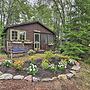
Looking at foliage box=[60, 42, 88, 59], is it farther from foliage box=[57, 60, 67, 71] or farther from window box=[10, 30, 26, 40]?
window box=[10, 30, 26, 40]

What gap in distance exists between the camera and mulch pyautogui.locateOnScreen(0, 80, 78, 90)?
6.32 meters

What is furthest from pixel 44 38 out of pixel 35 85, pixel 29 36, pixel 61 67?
pixel 35 85

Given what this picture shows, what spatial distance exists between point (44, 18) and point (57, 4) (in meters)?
9.59

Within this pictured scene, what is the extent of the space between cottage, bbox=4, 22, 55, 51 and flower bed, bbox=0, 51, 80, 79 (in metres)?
8.54

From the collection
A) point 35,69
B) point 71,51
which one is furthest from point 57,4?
point 35,69

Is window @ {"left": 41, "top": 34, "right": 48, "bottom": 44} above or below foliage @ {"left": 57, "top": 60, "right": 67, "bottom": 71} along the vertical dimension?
above

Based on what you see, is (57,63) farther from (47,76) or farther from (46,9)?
(46,9)

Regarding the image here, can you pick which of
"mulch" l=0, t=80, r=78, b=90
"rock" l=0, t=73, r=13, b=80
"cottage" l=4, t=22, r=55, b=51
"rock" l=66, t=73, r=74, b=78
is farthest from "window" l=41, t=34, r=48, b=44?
"mulch" l=0, t=80, r=78, b=90

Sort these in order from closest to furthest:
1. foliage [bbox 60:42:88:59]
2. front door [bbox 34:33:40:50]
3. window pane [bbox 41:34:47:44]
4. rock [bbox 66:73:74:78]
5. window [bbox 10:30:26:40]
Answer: rock [bbox 66:73:74:78] < foliage [bbox 60:42:88:59] < window [bbox 10:30:26:40] < front door [bbox 34:33:40:50] < window pane [bbox 41:34:47:44]

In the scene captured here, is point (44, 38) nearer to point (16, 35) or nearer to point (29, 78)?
point (16, 35)

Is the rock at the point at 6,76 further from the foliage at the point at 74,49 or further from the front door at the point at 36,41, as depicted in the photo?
the front door at the point at 36,41

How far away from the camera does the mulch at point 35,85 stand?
20.7 feet

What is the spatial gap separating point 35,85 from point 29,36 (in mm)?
12497

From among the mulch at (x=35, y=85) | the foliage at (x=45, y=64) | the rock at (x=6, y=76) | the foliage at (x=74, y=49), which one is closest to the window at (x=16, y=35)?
the foliage at (x=74, y=49)
